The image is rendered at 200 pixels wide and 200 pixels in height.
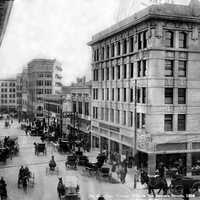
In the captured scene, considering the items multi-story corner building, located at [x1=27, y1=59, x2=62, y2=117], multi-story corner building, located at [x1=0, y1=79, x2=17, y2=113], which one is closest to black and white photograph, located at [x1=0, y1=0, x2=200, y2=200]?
multi-story corner building, located at [x1=27, y1=59, x2=62, y2=117]

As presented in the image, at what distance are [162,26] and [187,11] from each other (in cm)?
301

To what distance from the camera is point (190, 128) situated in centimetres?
3331

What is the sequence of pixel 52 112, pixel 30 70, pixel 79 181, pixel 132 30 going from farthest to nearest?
pixel 30 70 < pixel 52 112 < pixel 132 30 < pixel 79 181

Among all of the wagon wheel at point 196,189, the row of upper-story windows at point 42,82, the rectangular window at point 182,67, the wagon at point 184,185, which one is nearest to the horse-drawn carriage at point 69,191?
the wagon at point 184,185

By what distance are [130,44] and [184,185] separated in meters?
18.0

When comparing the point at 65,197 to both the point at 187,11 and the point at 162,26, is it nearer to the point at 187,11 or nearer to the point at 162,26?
the point at 162,26

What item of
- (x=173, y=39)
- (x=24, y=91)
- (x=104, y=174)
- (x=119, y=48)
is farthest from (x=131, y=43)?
(x=24, y=91)

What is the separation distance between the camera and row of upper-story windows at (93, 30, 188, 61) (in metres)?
32.7

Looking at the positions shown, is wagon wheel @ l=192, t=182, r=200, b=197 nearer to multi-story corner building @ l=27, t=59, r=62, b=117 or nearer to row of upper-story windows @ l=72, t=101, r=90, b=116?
row of upper-story windows @ l=72, t=101, r=90, b=116

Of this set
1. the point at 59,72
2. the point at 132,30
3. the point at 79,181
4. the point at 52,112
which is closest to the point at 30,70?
the point at 59,72

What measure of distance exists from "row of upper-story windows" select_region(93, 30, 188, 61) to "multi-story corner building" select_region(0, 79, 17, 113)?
10291 cm

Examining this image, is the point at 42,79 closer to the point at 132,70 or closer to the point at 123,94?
the point at 123,94

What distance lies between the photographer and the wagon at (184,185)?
22.4 metres

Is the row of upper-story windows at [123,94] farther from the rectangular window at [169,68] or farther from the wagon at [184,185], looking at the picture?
the wagon at [184,185]
